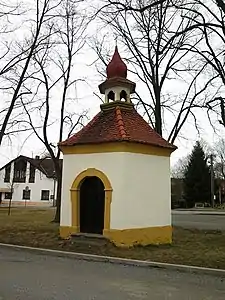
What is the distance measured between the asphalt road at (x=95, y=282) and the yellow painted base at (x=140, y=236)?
2546 millimetres

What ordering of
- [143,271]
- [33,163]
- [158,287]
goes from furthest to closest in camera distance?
[33,163], [143,271], [158,287]

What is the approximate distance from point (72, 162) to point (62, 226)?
2.40 metres

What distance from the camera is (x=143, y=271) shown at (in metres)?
11.0

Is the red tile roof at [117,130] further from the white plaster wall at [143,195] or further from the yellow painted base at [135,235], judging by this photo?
the yellow painted base at [135,235]

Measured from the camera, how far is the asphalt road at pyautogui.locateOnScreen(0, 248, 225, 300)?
8.07 m

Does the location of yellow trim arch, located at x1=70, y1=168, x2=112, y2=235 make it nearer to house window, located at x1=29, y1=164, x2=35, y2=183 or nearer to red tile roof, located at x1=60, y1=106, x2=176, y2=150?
red tile roof, located at x1=60, y1=106, x2=176, y2=150

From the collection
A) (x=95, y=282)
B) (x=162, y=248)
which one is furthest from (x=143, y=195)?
(x=95, y=282)

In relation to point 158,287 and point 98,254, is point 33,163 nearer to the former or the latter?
point 98,254

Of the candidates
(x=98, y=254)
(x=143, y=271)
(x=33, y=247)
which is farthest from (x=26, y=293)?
(x=33, y=247)

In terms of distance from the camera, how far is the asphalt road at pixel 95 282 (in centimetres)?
807

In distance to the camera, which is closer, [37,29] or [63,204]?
[63,204]

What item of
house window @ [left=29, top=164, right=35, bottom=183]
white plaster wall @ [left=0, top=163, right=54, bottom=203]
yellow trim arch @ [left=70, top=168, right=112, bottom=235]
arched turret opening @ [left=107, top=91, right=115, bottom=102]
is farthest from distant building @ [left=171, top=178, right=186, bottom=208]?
yellow trim arch @ [left=70, top=168, right=112, bottom=235]

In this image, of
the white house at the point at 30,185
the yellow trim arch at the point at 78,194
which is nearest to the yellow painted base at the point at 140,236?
the yellow trim arch at the point at 78,194

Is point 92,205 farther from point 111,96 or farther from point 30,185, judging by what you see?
point 30,185
